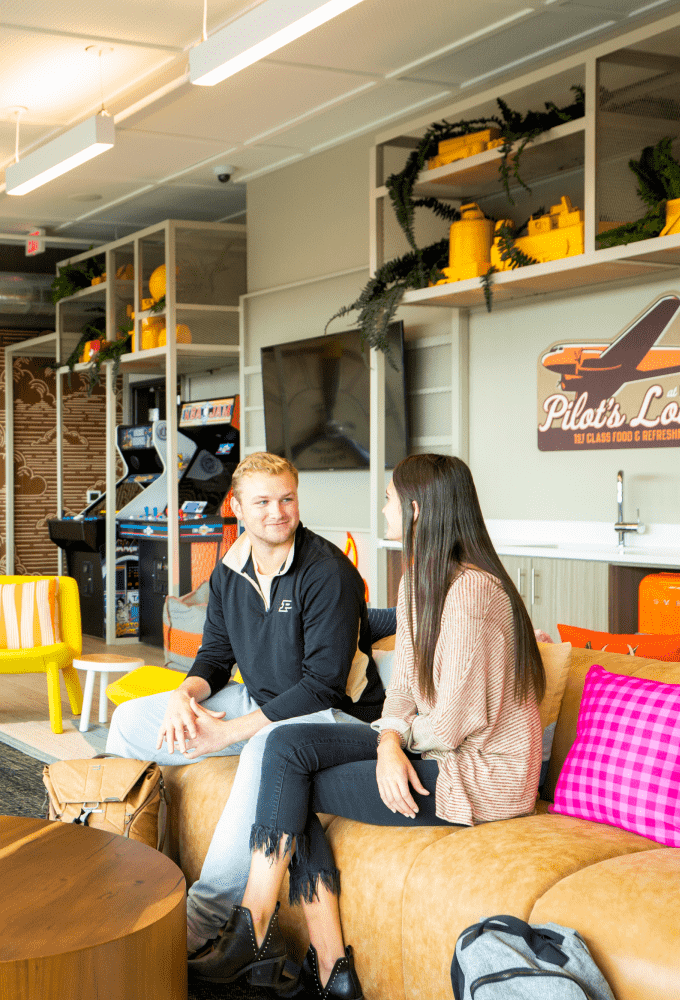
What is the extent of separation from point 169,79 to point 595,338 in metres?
2.47

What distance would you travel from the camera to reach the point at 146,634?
8.01 meters

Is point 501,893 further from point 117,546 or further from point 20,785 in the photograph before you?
point 117,546

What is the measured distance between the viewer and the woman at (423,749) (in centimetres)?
227

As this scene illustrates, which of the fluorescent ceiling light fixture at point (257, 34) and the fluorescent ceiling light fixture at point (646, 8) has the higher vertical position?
the fluorescent ceiling light fixture at point (646, 8)

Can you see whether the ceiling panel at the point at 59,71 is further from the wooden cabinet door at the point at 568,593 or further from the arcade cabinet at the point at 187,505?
the wooden cabinet door at the point at 568,593

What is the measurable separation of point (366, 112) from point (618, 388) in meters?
2.19

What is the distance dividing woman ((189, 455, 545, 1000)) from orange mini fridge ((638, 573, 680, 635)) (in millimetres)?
2093

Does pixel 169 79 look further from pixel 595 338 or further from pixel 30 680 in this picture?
pixel 30 680

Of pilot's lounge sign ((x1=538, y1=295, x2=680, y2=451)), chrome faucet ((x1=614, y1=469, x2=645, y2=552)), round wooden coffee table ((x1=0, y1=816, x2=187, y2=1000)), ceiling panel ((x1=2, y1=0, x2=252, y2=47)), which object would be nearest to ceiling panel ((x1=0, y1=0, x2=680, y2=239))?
ceiling panel ((x1=2, y1=0, x2=252, y2=47))

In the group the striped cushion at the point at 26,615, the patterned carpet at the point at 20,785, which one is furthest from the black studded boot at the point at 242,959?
the striped cushion at the point at 26,615

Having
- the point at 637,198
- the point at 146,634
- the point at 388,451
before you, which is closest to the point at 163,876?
the point at 637,198

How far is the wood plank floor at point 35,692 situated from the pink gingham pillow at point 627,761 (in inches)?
144

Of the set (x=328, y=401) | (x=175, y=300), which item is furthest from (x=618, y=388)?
(x=175, y=300)

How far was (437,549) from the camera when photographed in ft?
7.79
